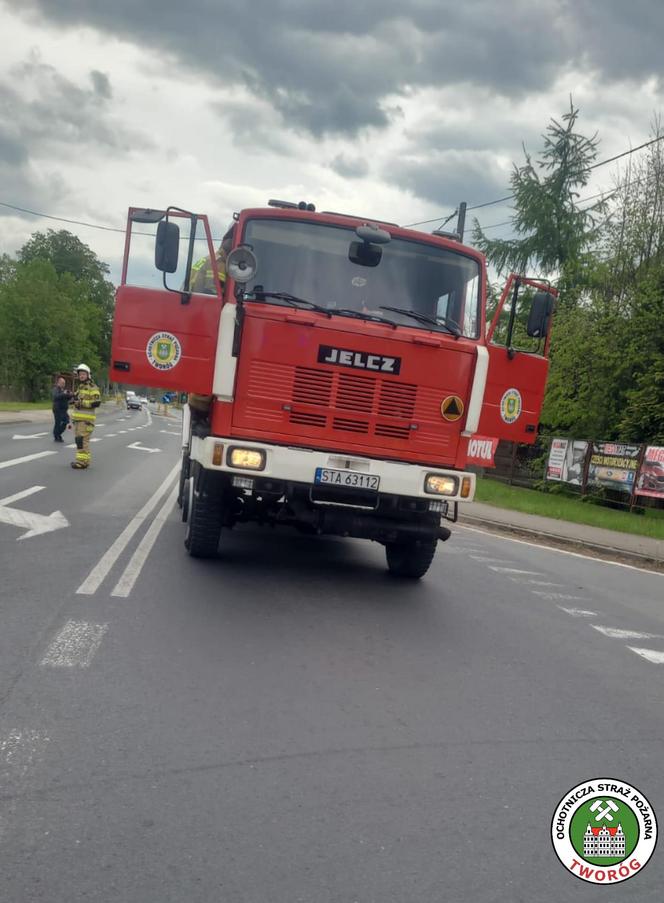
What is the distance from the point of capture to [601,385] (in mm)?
26547

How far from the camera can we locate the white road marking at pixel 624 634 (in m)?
7.56

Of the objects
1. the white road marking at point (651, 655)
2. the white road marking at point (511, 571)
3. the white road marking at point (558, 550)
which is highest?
the white road marking at point (651, 655)

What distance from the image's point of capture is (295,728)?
14.3ft

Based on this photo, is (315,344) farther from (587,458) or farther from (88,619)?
(587,458)

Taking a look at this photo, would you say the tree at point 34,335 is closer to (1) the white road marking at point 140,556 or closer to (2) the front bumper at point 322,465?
(1) the white road marking at point 140,556

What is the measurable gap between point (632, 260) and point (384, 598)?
2573cm

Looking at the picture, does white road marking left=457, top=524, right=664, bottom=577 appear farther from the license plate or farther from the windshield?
the license plate

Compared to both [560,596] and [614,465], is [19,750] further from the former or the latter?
[614,465]

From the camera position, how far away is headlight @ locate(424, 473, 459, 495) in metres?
7.56

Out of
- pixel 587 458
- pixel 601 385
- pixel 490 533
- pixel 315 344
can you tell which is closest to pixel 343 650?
pixel 315 344

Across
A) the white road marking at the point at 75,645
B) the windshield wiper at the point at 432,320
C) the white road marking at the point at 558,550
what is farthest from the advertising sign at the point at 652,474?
the white road marking at the point at 75,645

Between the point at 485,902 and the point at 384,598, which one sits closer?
the point at 485,902

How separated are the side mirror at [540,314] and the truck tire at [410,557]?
216cm

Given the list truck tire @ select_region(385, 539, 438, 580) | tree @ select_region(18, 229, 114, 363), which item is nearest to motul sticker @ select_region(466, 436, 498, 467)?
truck tire @ select_region(385, 539, 438, 580)
